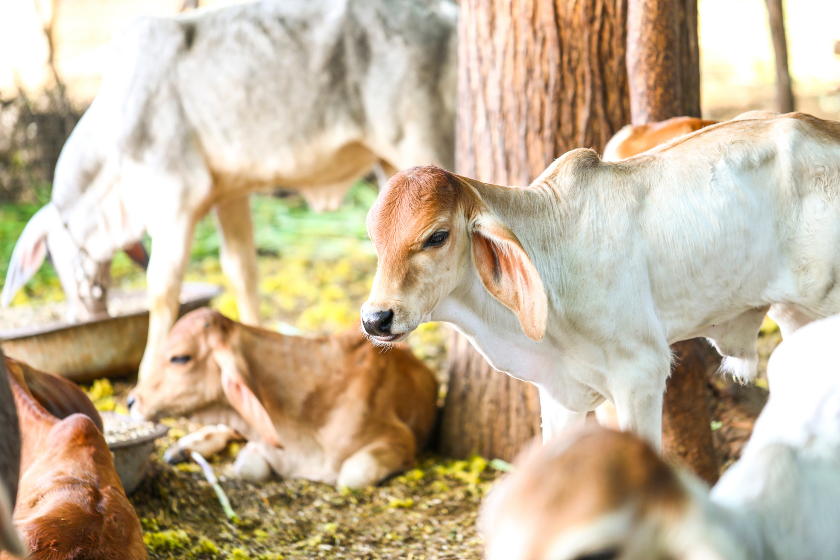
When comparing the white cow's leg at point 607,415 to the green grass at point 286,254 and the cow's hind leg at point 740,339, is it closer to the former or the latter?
the cow's hind leg at point 740,339

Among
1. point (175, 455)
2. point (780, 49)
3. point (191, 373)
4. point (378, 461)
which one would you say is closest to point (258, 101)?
point (191, 373)

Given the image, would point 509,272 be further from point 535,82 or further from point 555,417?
point 535,82

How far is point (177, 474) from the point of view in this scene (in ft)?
11.1

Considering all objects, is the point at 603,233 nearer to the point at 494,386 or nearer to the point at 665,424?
the point at 665,424

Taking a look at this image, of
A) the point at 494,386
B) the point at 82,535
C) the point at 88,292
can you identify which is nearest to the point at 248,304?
the point at 88,292

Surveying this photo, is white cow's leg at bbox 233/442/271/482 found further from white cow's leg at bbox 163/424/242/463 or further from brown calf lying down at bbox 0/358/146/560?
brown calf lying down at bbox 0/358/146/560

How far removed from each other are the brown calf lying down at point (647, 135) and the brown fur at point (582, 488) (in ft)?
4.87

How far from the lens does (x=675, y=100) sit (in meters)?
2.76

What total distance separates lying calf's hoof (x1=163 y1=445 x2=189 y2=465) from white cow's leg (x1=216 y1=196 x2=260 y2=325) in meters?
1.30

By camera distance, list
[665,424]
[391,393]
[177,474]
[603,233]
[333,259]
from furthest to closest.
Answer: [333,259] < [391,393] < [177,474] < [665,424] < [603,233]

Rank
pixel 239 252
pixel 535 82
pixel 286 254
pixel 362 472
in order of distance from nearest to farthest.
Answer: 1. pixel 535 82
2. pixel 362 472
3. pixel 239 252
4. pixel 286 254

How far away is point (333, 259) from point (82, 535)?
5533mm

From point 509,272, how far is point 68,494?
1228mm

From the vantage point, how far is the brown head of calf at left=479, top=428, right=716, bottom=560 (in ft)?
3.10
